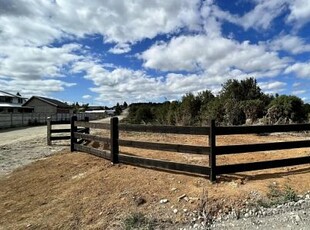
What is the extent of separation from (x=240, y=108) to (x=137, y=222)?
55.3 ft

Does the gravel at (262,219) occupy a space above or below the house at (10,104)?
below

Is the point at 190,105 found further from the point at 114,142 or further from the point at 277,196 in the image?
the point at 277,196

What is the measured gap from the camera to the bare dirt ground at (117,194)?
5191mm

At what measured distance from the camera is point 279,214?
4820mm

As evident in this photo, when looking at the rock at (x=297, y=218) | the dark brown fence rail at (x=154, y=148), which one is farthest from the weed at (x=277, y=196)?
the dark brown fence rail at (x=154, y=148)

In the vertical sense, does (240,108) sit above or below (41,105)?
below

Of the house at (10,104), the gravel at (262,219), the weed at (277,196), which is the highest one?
the house at (10,104)

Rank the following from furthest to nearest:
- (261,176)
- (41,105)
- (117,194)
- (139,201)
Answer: (41,105) → (261,176) → (117,194) → (139,201)

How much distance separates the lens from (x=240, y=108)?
2042 cm

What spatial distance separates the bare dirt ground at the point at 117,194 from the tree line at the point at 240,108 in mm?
11648

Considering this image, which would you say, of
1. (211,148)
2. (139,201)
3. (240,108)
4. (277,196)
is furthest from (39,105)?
(277,196)

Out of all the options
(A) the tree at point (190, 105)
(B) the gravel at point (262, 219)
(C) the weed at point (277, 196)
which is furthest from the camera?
(A) the tree at point (190, 105)

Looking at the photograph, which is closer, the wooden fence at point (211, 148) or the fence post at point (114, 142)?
the wooden fence at point (211, 148)

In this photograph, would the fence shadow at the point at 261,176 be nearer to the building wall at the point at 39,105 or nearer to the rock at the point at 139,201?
the rock at the point at 139,201
